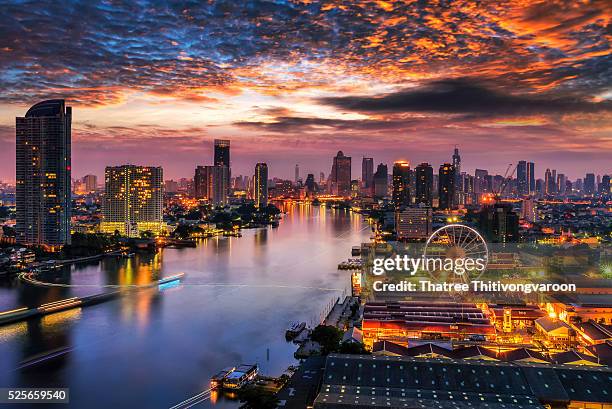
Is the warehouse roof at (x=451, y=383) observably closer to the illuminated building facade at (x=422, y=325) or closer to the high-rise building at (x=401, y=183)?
the illuminated building facade at (x=422, y=325)

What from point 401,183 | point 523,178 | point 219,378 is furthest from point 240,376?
point 523,178

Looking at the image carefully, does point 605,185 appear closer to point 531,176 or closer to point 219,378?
point 531,176

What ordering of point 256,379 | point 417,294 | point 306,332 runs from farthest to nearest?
point 417,294 < point 306,332 < point 256,379

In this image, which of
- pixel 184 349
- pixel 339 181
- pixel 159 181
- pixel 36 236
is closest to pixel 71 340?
pixel 184 349

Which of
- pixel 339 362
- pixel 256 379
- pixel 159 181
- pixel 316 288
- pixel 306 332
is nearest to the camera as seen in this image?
pixel 339 362

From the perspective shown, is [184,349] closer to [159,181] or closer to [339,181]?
[159,181]

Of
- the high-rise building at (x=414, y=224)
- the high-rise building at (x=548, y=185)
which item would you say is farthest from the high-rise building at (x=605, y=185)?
the high-rise building at (x=414, y=224)

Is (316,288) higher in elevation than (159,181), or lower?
Answer: lower
